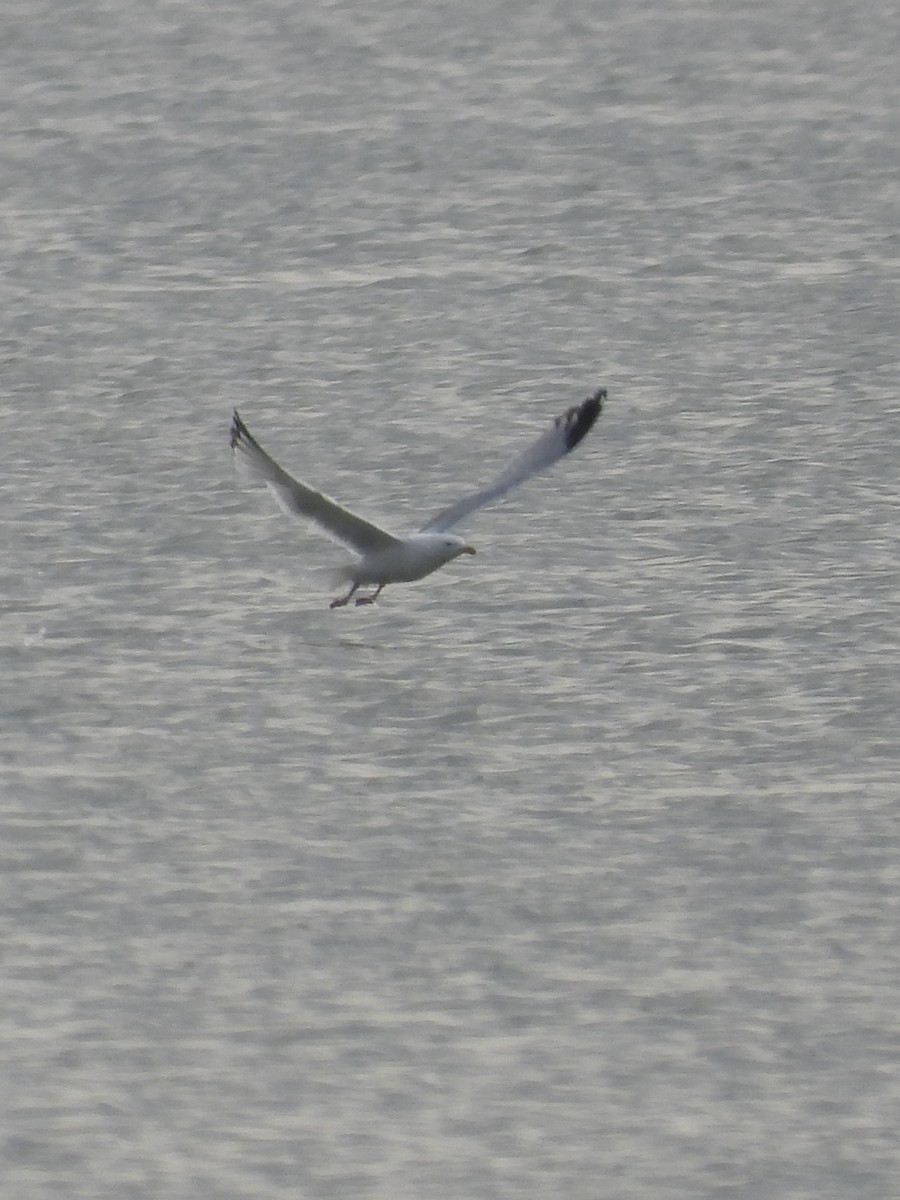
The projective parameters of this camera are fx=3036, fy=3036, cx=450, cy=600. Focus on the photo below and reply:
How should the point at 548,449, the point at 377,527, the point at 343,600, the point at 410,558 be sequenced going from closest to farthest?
the point at 377,527 < the point at 410,558 < the point at 343,600 < the point at 548,449

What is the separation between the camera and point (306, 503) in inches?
539

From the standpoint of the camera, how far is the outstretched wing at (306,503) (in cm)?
1348

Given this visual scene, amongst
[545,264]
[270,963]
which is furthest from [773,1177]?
[545,264]

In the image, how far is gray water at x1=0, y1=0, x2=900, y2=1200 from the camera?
9.73 metres

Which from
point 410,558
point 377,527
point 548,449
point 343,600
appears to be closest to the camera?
point 377,527

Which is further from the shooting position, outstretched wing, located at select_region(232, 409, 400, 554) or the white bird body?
the white bird body

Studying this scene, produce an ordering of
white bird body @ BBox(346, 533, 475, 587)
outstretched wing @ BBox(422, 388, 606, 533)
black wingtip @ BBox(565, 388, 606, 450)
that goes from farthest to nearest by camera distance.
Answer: black wingtip @ BBox(565, 388, 606, 450) → outstretched wing @ BBox(422, 388, 606, 533) → white bird body @ BBox(346, 533, 475, 587)

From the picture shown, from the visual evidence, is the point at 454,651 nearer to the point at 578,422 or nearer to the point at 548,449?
the point at 548,449

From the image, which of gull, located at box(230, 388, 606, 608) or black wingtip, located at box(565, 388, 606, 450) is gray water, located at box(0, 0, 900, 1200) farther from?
black wingtip, located at box(565, 388, 606, 450)

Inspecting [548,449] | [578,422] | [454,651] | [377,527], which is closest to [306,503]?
[377,527]

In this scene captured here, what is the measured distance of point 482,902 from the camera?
11180mm

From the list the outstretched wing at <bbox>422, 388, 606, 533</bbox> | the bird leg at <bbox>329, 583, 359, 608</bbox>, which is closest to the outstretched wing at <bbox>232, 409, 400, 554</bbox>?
the bird leg at <bbox>329, 583, 359, 608</bbox>

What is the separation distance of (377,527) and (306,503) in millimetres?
343

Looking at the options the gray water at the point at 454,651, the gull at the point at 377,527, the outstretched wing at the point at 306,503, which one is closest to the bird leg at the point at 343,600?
the gull at the point at 377,527
